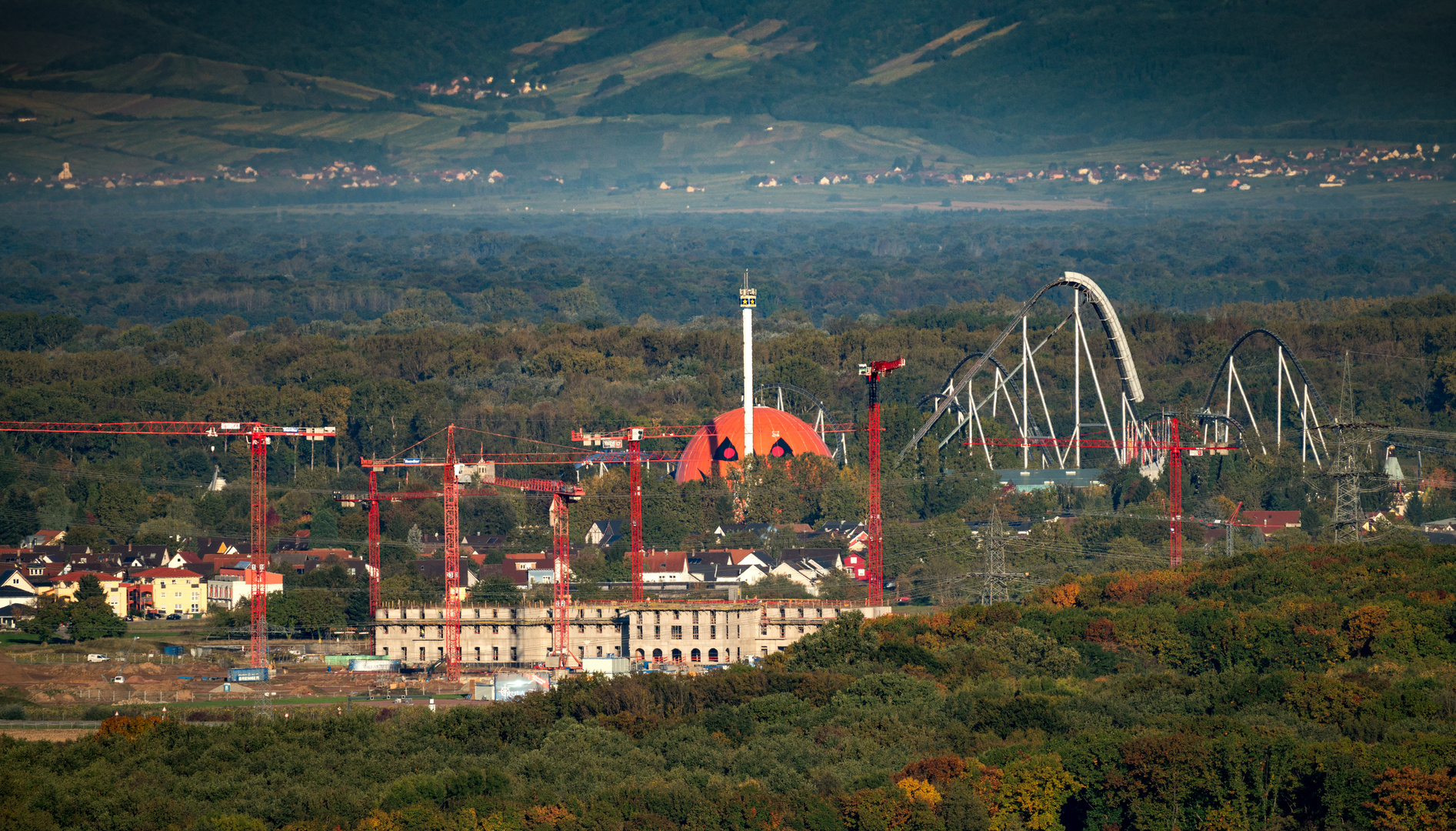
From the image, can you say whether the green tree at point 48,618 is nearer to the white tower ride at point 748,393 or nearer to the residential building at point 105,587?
the residential building at point 105,587

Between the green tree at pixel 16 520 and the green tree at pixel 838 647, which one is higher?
the green tree at pixel 16 520

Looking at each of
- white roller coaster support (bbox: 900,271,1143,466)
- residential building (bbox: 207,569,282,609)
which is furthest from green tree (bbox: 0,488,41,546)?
white roller coaster support (bbox: 900,271,1143,466)

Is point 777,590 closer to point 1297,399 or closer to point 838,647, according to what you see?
point 838,647

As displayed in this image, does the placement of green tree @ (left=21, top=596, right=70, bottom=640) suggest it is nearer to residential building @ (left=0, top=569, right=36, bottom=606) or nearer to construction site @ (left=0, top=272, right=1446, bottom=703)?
residential building @ (left=0, top=569, right=36, bottom=606)

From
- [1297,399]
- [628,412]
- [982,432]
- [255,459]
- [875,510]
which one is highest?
[1297,399]

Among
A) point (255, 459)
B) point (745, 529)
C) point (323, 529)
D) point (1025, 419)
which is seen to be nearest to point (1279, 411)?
point (1025, 419)

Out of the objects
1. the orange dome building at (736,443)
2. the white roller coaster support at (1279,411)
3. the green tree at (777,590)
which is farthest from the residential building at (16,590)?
the white roller coaster support at (1279,411)
